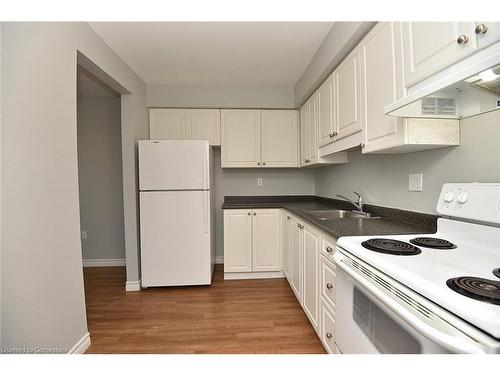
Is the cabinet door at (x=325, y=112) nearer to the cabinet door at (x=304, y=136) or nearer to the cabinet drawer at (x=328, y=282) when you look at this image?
the cabinet door at (x=304, y=136)

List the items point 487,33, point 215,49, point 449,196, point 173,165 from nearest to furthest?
point 487,33 < point 449,196 < point 215,49 < point 173,165

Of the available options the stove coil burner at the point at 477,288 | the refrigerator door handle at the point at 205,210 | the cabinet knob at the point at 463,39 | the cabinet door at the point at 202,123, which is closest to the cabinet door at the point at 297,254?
the refrigerator door handle at the point at 205,210

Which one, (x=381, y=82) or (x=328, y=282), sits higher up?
(x=381, y=82)

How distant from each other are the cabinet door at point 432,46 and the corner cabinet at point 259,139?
6.33 ft

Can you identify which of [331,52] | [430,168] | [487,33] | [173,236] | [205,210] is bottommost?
[173,236]

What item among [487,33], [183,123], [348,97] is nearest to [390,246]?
[487,33]

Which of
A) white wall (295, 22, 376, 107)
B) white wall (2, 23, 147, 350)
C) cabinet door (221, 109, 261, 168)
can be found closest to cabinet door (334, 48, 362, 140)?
white wall (295, 22, 376, 107)

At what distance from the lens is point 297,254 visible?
2096 mm

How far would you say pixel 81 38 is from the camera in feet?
5.34

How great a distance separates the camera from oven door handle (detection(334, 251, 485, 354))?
47 cm

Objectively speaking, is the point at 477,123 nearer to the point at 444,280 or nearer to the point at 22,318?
the point at 444,280

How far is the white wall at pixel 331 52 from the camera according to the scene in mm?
1478

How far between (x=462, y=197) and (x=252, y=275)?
2.26 m

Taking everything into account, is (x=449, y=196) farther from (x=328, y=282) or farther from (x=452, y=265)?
(x=328, y=282)
